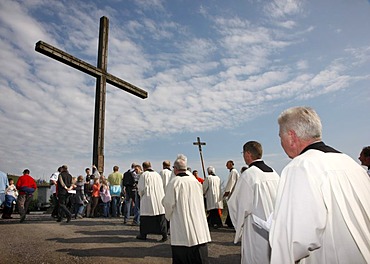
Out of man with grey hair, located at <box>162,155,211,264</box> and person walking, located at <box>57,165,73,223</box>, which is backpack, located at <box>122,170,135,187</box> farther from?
man with grey hair, located at <box>162,155,211,264</box>

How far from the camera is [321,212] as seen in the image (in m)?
1.97

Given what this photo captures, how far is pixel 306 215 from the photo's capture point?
197 cm

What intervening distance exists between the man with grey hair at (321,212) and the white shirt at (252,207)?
6.40 feet

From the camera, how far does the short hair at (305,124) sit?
2.39 m

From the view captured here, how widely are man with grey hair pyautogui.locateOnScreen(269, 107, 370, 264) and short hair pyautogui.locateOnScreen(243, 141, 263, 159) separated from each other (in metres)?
2.34

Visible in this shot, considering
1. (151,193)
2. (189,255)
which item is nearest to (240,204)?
(189,255)

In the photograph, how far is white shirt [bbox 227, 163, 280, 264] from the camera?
411 cm

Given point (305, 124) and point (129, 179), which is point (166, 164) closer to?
point (129, 179)

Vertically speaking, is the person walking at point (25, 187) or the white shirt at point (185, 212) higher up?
the person walking at point (25, 187)

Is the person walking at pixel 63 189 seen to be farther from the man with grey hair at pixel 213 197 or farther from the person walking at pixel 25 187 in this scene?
the man with grey hair at pixel 213 197

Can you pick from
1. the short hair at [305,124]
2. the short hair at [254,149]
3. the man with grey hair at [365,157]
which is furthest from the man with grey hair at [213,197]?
the short hair at [305,124]

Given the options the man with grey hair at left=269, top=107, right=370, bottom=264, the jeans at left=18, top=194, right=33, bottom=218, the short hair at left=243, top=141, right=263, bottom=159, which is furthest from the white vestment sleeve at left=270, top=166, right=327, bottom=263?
the jeans at left=18, top=194, right=33, bottom=218

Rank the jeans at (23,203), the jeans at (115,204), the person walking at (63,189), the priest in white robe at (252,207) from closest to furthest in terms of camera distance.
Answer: the priest in white robe at (252,207), the person walking at (63,189), the jeans at (23,203), the jeans at (115,204)

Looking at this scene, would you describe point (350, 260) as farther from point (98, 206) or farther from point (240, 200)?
point (98, 206)
